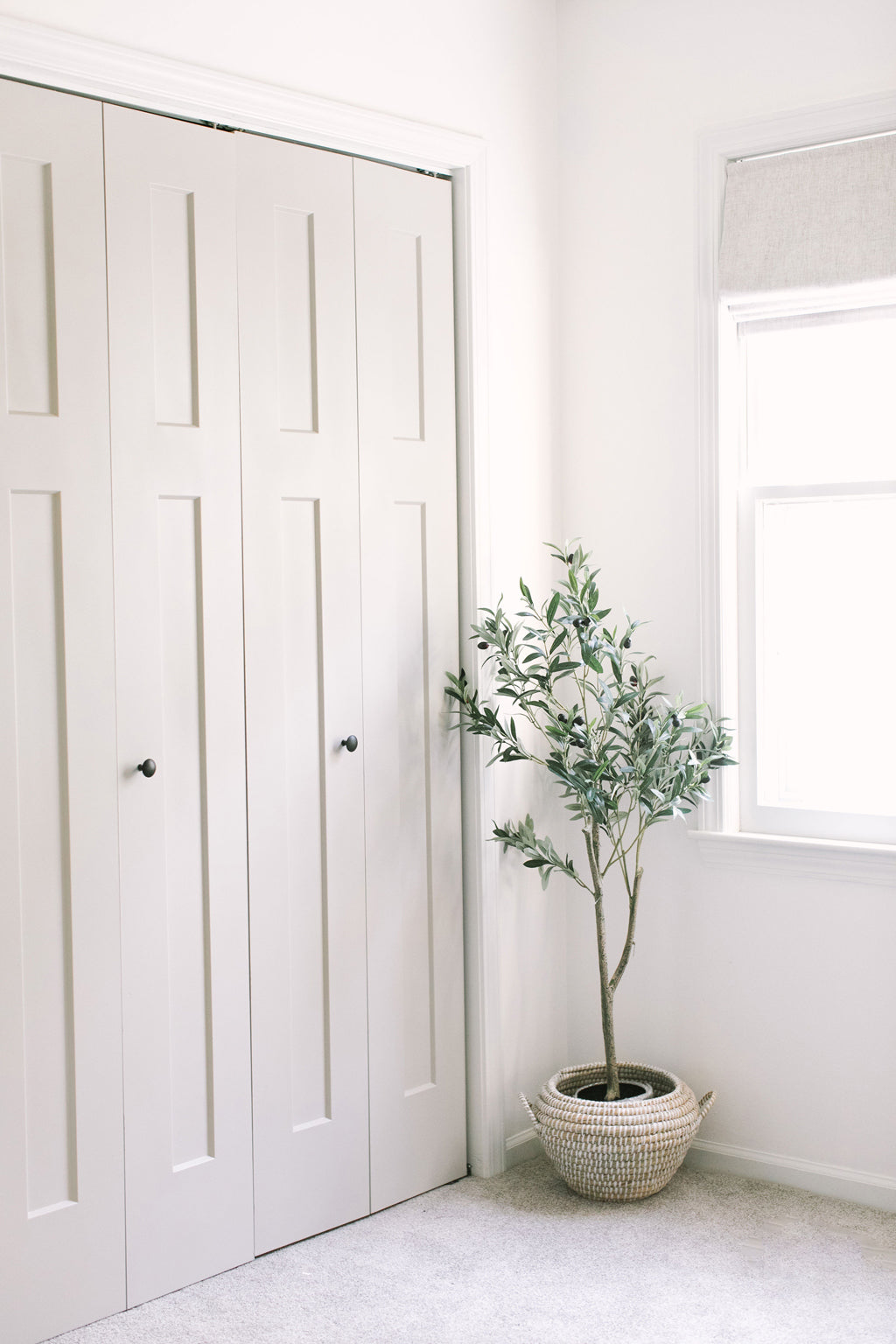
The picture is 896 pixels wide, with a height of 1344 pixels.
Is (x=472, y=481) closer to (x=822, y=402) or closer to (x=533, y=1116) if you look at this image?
(x=822, y=402)

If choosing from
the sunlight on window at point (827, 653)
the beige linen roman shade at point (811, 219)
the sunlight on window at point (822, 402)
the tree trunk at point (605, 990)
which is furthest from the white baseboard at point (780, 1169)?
the beige linen roman shade at point (811, 219)

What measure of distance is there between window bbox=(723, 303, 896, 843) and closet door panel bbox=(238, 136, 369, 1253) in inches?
36.6

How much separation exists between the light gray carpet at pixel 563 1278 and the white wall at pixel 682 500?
257 millimetres

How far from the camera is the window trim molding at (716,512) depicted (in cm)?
273

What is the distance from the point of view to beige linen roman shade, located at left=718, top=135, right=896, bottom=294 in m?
2.60

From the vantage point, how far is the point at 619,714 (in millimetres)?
2775

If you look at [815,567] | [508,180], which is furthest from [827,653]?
[508,180]

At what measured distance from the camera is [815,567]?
282 cm

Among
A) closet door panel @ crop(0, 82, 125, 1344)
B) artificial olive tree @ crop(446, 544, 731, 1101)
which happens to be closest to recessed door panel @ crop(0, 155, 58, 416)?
closet door panel @ crop(0, 82, 125, 1344)

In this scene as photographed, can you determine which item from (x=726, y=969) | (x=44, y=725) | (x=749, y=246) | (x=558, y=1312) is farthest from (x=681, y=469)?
(x=558, y=1312)

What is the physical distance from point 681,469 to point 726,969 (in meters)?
1.18

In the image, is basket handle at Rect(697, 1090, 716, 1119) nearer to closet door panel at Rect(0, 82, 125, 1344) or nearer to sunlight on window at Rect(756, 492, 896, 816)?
sunlight on window at Rect(756, 492, 896, 816)

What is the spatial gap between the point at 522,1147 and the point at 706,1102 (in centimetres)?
47

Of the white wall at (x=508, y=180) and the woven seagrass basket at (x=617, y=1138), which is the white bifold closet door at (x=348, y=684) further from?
the woven seagrass basket at (x=617, y=1138)
